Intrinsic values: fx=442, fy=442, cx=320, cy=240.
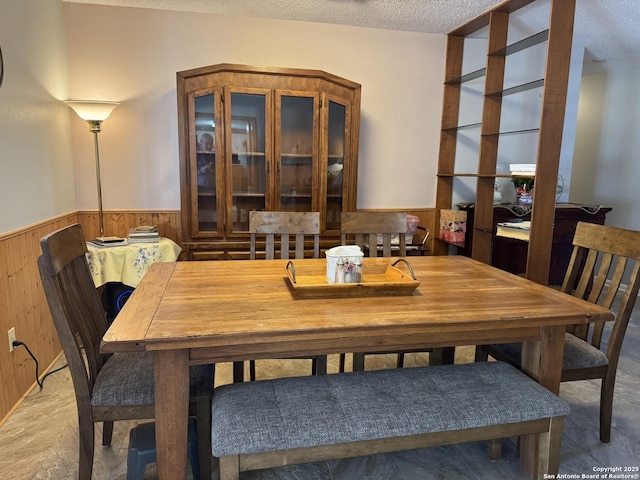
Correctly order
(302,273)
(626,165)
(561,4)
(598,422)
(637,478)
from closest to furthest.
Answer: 1. (637,478)
2. (302,273)
3. (598,422)
4. (561,4)
5. (626,165)

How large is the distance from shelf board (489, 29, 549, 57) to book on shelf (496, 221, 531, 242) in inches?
45.8

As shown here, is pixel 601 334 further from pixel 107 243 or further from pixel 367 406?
pixel 107 243

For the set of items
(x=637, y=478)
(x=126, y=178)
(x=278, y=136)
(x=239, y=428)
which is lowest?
(x=637, y=478)

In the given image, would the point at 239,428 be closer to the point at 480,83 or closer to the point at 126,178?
the point at 126,178

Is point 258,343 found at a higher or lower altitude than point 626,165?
lower

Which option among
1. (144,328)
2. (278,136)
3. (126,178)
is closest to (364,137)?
(278,136)

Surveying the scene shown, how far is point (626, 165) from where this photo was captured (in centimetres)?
438

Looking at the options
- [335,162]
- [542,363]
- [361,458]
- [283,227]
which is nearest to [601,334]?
[542,363]

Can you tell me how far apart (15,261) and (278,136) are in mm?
1730

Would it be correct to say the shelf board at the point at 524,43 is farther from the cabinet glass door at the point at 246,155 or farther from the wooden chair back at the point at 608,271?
the cabinet glass door at the point at 246,155

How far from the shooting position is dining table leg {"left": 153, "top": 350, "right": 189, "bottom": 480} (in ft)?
4.20

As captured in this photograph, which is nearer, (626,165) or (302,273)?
(302,273)

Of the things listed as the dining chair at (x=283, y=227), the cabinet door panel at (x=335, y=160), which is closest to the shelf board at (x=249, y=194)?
the cabinet door panel at (x=335, y=160)

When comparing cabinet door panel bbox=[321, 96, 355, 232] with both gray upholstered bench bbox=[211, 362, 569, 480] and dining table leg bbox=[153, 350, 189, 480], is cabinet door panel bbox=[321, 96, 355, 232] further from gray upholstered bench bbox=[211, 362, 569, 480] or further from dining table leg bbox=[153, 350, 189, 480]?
dining table leg bbox=[153, 350, 189, 480]
